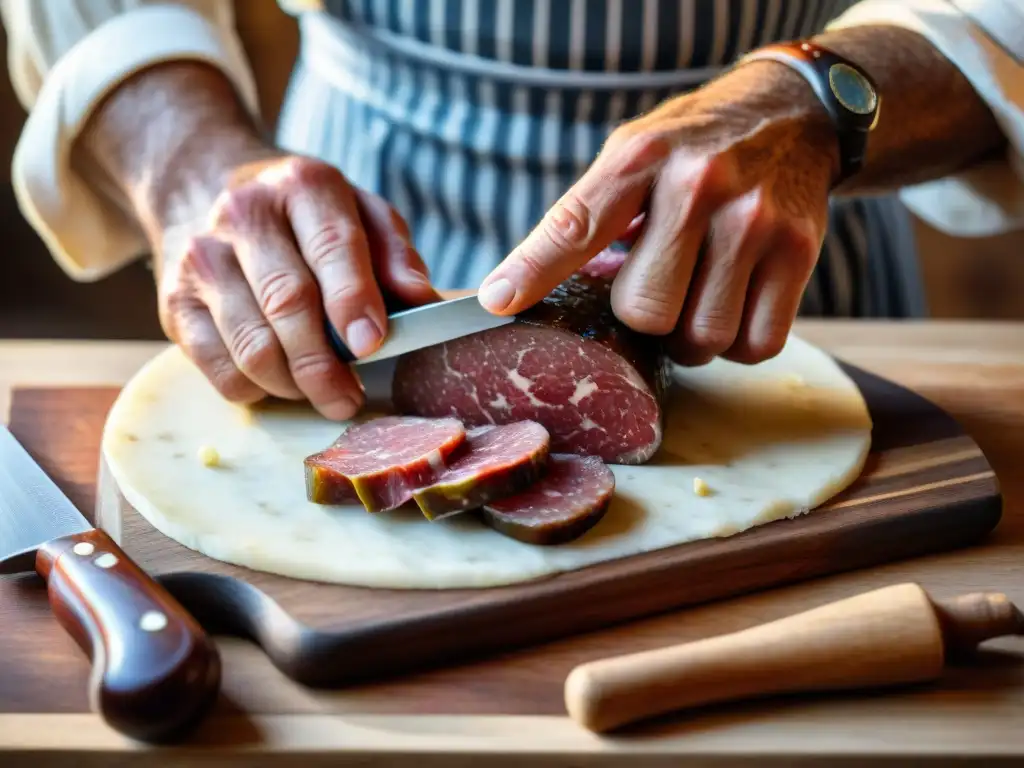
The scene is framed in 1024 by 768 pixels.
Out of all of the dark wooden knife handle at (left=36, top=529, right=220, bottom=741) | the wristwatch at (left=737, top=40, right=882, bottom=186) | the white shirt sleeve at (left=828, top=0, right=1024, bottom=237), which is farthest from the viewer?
the white shirt sleeve at (left=828, top=0, right=1024, bottom=237)

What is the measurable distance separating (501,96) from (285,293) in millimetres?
754

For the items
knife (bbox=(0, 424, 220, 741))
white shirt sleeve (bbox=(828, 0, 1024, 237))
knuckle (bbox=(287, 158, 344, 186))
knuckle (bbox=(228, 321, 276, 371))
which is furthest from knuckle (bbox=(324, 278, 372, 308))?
white shirt sleeve (bbox=(828, 0, 1024, 237))

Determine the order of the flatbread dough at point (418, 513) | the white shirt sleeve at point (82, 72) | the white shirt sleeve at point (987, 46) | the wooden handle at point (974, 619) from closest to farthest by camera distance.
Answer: the wooden handle at point (974, 619) < the flatbread dough at point (418, 513) < the white shirt sleeve at point (987, 46) < the white shirt sleeve at point (82, 72)

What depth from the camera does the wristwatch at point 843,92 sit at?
1.77 meters

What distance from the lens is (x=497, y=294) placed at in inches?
62.4

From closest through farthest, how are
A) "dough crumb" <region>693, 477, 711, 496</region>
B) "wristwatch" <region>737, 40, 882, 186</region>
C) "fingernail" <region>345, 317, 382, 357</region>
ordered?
"dough crumb" <region>693, 477, 711, 496</region> < "fingernail" <region>345, 317, 382, 357</region> < "wristwatch" <region>737, 40, 882, 186</region>

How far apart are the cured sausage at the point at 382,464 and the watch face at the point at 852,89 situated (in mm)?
800

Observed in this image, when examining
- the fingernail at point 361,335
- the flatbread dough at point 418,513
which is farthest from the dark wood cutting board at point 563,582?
the fingernail at point 361,335

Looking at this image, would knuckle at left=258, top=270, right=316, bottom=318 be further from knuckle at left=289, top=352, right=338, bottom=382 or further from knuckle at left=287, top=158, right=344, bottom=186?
knuckle at left=287, top=158, right=344, bottom=186

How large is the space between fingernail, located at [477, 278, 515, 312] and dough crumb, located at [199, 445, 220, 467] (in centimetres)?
44

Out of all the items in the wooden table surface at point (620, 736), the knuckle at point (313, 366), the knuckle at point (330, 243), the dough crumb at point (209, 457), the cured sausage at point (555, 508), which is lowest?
the wooden table surface at point (620, 736)

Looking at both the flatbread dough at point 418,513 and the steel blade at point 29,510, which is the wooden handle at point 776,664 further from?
the steel blade at point 29,510

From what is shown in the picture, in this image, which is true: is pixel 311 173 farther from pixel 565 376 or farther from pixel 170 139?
pixel 565 376

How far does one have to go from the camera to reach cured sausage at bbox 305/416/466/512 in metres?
1.46
